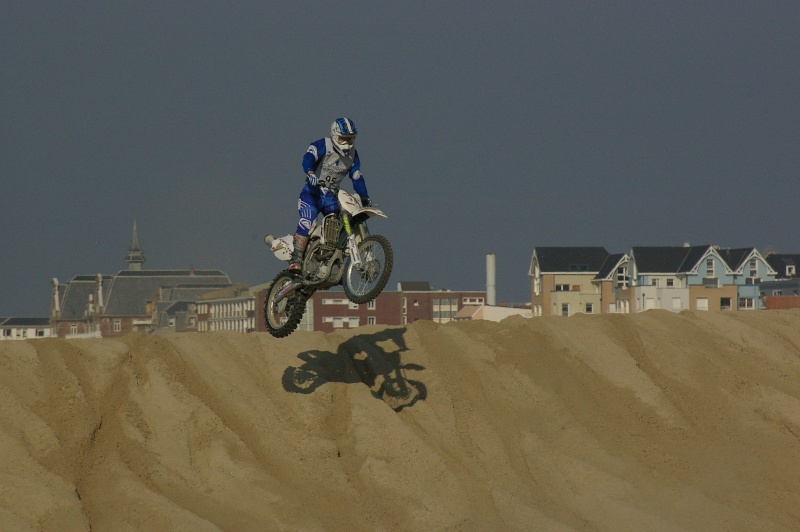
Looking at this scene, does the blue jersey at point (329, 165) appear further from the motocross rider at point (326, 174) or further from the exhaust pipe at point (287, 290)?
the exhaust pipe at point (287, 290)

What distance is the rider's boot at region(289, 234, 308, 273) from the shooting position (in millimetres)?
23219

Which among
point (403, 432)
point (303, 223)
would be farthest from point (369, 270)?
point (403, 432)

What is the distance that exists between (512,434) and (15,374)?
12.0m

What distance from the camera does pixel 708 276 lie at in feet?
293

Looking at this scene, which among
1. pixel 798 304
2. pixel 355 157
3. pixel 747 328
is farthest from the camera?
pixel 798 304

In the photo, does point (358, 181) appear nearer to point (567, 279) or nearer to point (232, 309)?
point (567, 279)

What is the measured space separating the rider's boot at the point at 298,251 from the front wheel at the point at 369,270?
1.64 metres

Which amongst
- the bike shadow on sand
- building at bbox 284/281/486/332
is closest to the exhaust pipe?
the bike shadow on sand

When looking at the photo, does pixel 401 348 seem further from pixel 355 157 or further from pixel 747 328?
pixel 747 328

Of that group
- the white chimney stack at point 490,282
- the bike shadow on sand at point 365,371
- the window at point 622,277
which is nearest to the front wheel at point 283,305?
the bike shadow on sand at point 365,371

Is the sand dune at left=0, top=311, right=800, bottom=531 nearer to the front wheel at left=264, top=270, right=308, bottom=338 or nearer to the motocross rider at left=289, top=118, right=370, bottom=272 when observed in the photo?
the front wheel at left=264, top=270, right=308, bottom=338

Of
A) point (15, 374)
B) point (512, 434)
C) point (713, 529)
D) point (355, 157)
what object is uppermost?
point (355, 157)

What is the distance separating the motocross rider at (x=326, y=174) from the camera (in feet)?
74.9

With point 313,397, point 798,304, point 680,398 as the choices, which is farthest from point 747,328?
point 798,304
